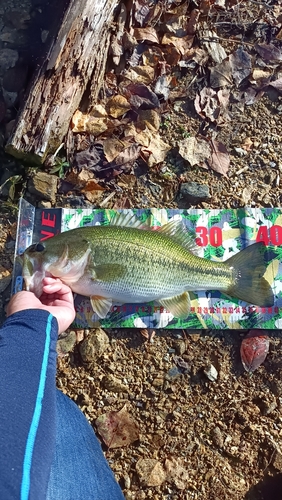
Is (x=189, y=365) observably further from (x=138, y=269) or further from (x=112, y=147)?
(x=112, y=147)

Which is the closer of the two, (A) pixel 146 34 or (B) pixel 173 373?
(B) pixel 173 373

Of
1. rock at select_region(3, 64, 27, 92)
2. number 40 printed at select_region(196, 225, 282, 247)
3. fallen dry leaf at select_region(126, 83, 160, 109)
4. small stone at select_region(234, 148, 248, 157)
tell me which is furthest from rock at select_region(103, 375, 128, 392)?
rock at select_region(3, 64, 27, 92)

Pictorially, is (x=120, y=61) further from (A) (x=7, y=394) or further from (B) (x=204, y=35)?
(A) (x=7, y=394)

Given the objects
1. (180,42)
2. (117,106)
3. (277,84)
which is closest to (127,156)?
(117,106)

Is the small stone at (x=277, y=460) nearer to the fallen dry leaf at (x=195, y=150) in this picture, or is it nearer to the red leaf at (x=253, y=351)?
the red leaf at (x=253, y=351)

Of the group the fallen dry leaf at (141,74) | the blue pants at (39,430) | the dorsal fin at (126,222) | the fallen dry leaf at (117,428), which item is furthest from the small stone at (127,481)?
the fallen dry leaf at (141,74)
